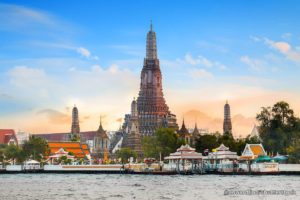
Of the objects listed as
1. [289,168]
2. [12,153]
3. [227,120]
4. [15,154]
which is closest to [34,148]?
[15,154]

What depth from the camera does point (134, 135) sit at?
160500mm

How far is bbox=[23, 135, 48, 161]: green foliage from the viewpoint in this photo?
119250mm

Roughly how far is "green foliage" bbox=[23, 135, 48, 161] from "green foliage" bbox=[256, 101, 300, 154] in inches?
1789

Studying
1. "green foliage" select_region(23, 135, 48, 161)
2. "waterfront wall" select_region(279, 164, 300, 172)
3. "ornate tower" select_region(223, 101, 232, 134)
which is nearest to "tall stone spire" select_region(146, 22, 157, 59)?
"ornate tower" select_region(223, 101, 232, 134)

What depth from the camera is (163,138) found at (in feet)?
383

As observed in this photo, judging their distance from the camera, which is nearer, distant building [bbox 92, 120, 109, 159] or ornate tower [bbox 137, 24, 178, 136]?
distant building [bbox 92, 120, 109, 159]

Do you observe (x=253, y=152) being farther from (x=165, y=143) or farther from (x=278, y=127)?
(x=165, y=143)

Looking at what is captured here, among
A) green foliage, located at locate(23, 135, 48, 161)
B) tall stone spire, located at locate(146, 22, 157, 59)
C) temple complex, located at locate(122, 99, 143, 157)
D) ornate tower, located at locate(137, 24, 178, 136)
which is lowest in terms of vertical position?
green foliage, located at locate(23, 135, 48, 161)

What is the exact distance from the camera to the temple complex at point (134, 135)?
158712 mm

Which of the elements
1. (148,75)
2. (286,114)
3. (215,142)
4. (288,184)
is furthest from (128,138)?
(288,184)

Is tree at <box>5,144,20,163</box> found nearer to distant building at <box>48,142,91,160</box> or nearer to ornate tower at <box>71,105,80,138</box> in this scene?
distant building at <box>48,142,91,160</box>

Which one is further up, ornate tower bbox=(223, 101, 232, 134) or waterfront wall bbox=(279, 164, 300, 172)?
ornate tower bbox=(223, 101, 232, 134)

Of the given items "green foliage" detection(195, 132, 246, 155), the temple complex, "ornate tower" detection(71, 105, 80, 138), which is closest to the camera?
"green foliage" detection(195, 132, 246, 155)

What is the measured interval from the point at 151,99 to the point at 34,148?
59.0 meters
